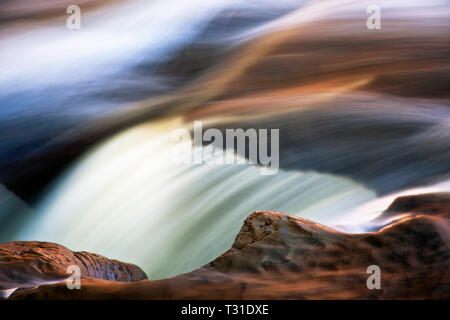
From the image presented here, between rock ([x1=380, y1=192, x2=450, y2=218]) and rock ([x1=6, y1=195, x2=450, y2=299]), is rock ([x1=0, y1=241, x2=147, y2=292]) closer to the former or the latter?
rock ([x1=6, y1=195, x2=450, y2=299])

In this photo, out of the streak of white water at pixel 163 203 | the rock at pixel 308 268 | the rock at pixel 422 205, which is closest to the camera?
the rock at pixel 308 268

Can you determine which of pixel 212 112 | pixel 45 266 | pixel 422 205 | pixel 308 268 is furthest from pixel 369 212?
pixel 212 112

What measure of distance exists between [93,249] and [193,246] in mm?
483

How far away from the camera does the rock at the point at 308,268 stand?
145 cm

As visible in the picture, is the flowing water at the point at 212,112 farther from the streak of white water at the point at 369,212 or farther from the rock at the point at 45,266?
the rock at the point at 45,266

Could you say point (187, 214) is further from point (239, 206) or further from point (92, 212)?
point (92, 212)

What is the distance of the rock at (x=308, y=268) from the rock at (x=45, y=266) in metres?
0.18

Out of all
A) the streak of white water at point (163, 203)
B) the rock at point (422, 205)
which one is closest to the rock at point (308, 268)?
the rock at point (422, 205)

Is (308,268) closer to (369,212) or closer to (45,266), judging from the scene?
(369,212)

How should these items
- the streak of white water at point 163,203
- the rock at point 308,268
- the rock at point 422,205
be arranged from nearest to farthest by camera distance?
the rock at point 308,268 < the rock at point 422,205 < the streak of white water at point 163,203

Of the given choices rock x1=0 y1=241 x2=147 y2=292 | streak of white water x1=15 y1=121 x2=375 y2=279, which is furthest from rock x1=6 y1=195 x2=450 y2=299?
streak of white water x1=15 y1=121 x2=375 y2=279

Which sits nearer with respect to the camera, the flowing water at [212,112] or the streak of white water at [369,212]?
the streak of white water at [369,212]

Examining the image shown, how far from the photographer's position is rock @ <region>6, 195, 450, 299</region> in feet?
4.76

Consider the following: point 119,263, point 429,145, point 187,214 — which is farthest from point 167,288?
point 429,145
